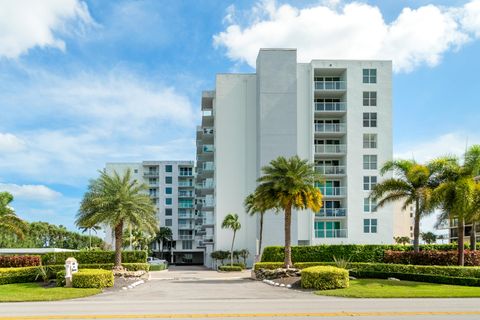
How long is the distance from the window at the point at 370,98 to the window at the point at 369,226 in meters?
14.3

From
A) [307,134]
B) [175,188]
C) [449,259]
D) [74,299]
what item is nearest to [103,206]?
[74,299]

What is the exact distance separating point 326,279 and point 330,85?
40.0 metres

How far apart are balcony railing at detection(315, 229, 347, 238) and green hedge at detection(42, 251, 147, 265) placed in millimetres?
24678

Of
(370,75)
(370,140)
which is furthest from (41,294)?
(370,75)

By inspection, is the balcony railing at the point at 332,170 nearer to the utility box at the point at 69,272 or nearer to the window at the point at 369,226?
the window at the point at 369,226

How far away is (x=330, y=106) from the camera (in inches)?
2596

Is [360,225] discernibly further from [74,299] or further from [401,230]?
[401,230]

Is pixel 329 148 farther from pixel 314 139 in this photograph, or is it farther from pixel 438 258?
pixel 438 258

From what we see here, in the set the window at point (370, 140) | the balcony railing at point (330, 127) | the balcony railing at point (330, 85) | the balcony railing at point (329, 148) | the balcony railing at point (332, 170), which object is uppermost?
the balcony railing at point (330, 85)

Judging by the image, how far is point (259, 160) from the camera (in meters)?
64.9

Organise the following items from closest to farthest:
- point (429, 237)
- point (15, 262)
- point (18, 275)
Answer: point (18, 275) < point (15, 262) < point (429, 237)

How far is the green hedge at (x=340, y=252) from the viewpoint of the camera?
158ft

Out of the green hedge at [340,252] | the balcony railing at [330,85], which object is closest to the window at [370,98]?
the balcony railing at [330,85]

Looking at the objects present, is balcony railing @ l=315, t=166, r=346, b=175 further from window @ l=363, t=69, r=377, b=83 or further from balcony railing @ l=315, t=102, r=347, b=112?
window @ l=363, t=69, r=377, b=83
